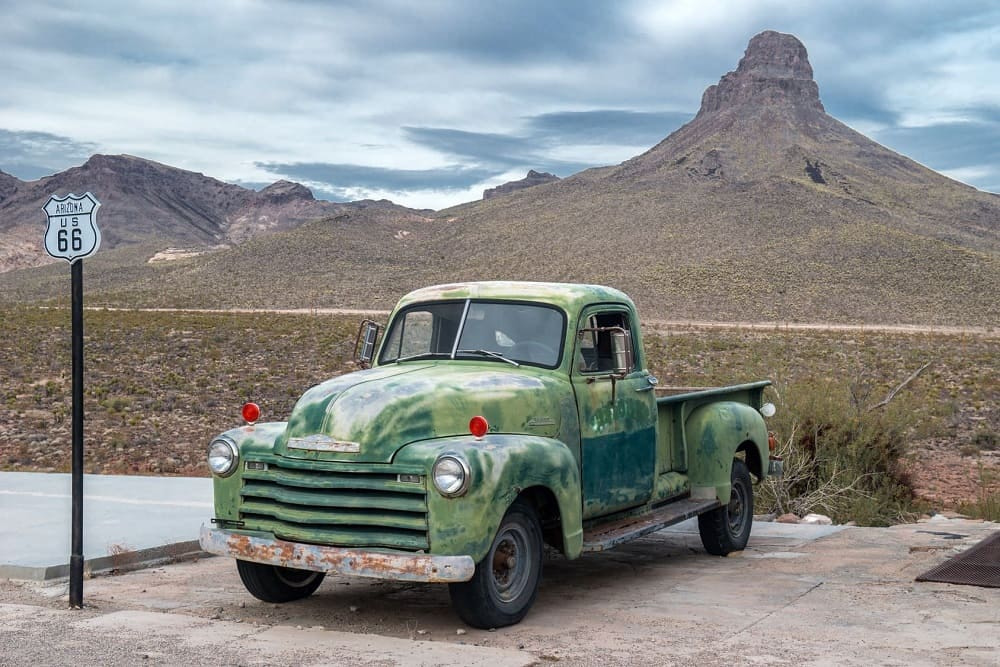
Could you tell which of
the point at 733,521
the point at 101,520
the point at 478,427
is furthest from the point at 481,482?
the point at 101,520

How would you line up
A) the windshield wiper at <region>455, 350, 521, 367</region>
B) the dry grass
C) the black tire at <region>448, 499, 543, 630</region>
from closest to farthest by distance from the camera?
the black tire at <region>448, 499, 543, 630</region>, the windshield wiper at <region>455, 350, 521, 367</region>, the dry grass

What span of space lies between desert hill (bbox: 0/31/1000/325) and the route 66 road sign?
6452cm

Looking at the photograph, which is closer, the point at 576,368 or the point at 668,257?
the point at 576,368

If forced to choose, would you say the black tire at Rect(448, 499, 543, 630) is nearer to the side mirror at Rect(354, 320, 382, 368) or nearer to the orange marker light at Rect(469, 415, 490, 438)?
the orange marker light at Rect(469, 415, 490, 438)

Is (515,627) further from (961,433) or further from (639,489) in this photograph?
(961,433)

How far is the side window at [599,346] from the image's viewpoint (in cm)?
801

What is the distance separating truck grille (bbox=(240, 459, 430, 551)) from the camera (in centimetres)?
659

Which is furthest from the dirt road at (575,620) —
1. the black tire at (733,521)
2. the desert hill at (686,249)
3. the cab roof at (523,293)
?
the desert hill at (686,249)

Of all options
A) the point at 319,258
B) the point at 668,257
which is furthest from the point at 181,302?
the point at 668,257

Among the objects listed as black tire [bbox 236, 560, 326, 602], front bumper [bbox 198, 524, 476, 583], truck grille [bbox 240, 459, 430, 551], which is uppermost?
truck grille [bbox 240, 459, 430, 551]

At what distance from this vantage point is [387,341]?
8539 millimetres

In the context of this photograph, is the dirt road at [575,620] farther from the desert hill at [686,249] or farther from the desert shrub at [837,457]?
the desert hill at [686,249]

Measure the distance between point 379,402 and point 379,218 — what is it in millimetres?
121601

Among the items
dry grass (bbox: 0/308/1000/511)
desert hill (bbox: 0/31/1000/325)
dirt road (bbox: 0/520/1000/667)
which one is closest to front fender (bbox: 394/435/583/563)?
dirt road (bbox: 0/520/1000/667)
